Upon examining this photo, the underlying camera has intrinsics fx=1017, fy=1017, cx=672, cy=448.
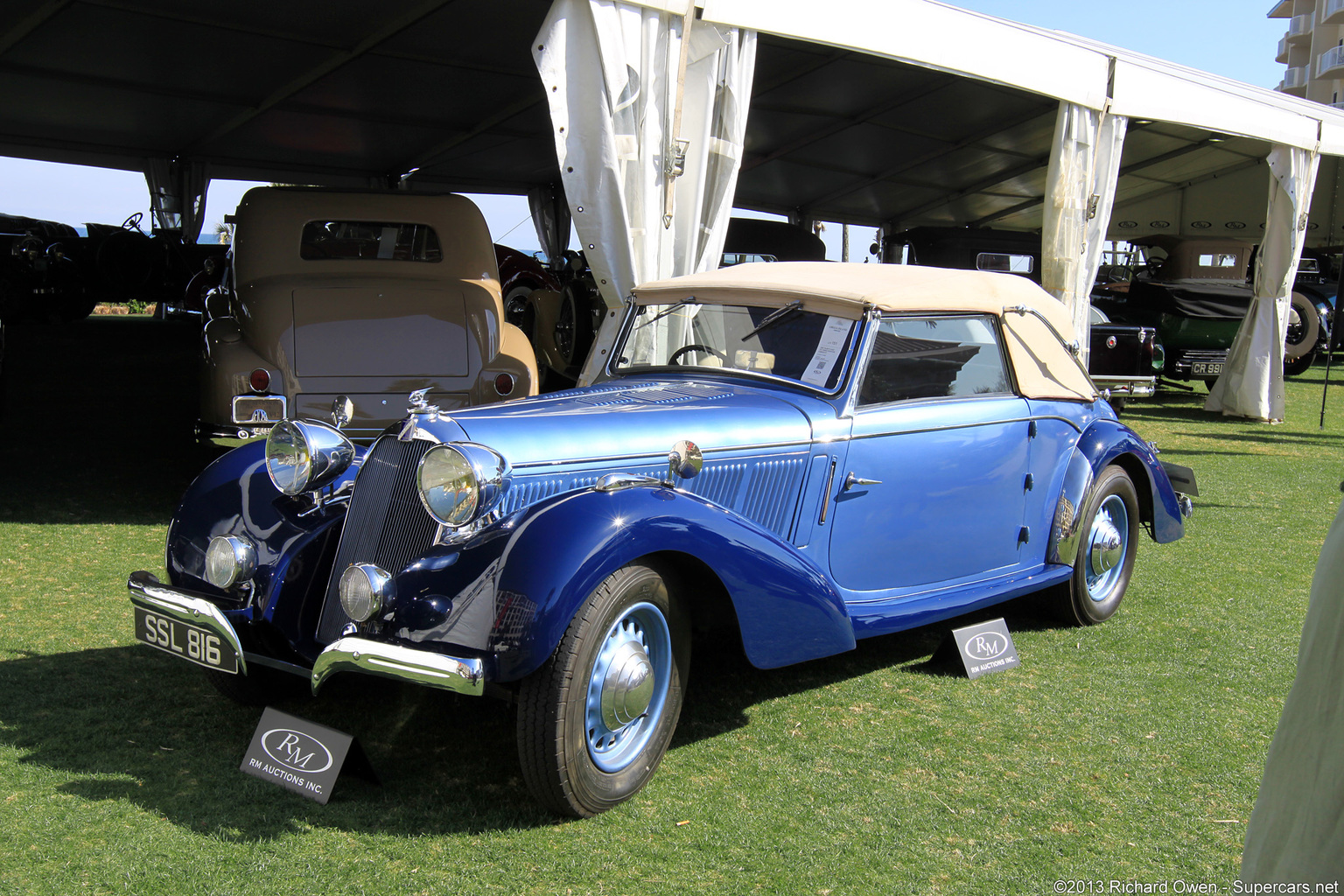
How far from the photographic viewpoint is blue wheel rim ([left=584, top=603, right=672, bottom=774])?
2.74 meters

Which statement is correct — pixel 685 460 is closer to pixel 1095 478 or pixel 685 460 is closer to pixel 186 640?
pixel 186 640

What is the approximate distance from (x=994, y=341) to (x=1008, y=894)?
2408 mm

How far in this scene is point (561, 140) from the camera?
18.0 ft

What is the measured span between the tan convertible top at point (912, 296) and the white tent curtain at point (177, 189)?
1387 cm

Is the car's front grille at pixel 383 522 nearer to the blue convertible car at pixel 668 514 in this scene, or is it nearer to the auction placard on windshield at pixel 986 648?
the blue convertible car at pixel 668 514

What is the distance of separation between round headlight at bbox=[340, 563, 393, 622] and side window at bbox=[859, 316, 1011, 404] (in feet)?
5.92

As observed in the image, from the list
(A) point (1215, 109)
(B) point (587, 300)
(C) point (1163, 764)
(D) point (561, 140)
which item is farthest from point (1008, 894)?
(A) point (1215, 109)

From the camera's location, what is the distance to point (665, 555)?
9.61 feet

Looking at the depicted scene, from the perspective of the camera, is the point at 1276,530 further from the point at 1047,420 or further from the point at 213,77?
the point at 213,77

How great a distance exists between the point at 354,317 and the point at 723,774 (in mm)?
4329

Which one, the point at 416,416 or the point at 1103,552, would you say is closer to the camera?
the point at 416,416

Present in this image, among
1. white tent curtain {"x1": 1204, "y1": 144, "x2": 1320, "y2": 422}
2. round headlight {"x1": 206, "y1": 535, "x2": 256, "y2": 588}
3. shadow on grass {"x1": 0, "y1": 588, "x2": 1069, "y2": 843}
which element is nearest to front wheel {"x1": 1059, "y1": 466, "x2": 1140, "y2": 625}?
shadow on grass {"x1": 0, "y1": 588, "x2": 1069, "y2": 843}

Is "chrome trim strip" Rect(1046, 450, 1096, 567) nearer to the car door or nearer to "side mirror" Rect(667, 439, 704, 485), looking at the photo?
the car door

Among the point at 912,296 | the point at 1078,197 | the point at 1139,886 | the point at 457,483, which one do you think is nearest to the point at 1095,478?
the point at 912,296
